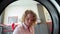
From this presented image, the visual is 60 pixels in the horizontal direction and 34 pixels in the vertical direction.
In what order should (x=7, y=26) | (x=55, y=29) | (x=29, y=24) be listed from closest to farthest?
(x=29, y=24) < (x=55, y=29) < (x=7, y=26)

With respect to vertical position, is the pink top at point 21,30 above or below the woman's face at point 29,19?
below

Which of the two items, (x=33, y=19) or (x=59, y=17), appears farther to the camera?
(x=59, y=17)

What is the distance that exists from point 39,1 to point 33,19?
15cm

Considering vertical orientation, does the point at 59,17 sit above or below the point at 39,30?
above

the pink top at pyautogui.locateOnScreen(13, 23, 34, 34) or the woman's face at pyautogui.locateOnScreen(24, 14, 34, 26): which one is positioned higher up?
the woman's face at pyautogui.locateOnScreen(24, 14, 34, 26)

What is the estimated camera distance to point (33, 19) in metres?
0.78

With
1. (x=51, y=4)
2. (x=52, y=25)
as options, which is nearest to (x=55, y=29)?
(x=52, y=25)

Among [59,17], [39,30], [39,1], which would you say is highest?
[39,1]

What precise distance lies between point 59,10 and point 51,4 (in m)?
0.08

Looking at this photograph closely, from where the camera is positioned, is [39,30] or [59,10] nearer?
[59,10]

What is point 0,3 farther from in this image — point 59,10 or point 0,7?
point 59,10

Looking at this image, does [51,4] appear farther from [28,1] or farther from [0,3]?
[0,3]

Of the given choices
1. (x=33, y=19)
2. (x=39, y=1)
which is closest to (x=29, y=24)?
(x=33, y=19)

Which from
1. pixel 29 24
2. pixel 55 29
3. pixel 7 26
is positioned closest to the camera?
pixel 29 24
